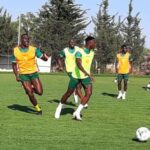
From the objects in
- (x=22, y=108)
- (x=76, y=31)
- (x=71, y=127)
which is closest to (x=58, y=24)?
(x=76, y=31)

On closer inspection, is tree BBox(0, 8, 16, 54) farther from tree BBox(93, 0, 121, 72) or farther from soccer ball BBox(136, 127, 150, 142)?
soccer ball BBox(136, 127, 150, 142)

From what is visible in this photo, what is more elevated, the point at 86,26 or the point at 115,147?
the point at 86,26

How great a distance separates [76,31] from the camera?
6738 centimetres

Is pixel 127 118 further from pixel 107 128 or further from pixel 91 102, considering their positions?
pixel 91 102

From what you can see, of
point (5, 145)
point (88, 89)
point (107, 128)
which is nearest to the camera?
point (5, 145)

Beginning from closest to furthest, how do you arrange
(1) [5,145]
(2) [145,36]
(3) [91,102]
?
1. (1) [5,145]
2. (3) [91,102]
3. (2) [145,36]

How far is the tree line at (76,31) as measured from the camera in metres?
65.6

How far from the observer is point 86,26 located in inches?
2655

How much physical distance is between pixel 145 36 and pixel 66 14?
1091cm

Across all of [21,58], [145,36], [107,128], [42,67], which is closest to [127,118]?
[107,128]

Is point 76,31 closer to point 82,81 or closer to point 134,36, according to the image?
point 134,36

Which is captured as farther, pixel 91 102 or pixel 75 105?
pixel 91 102

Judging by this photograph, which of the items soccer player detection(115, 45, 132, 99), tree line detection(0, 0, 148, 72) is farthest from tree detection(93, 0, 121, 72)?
soccer player detection(115, 45, 132, 99)

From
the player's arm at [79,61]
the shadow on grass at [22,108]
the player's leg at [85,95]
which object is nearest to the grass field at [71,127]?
the shadow on grass at [22,108]
